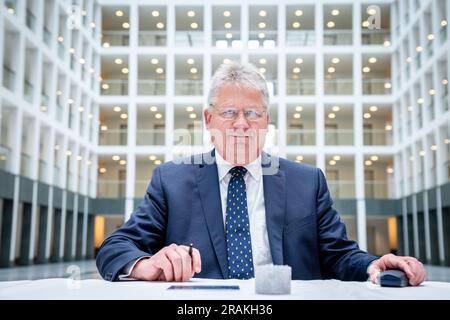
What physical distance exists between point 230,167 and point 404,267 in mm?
683

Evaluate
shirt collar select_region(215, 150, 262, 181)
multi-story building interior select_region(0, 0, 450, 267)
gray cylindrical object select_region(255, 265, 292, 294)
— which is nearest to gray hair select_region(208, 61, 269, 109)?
shirt collar select_region(215, 150, 262, 181)

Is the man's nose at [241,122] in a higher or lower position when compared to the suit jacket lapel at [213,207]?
higher

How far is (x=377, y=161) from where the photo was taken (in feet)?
67.7

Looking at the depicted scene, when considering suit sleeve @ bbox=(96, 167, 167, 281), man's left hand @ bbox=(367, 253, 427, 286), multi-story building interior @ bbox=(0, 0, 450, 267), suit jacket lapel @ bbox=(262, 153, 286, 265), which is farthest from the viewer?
multi-story building interior @ bbox=(0, 0, 450, 267)

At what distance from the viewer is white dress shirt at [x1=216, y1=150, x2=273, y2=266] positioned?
70.2 inches

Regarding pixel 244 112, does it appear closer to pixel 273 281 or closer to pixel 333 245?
pixel 333 245

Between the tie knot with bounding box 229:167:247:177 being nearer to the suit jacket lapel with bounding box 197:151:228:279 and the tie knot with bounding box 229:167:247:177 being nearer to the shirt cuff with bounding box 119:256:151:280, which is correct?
the suit jacket lapel with bounding box 197:151:228:279

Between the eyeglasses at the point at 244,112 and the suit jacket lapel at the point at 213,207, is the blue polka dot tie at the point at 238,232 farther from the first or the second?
the eyeglasses at the point at 244,112

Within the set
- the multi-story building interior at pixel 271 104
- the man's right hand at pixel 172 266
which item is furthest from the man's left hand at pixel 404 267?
the multi-story building interior at pixel 271 104

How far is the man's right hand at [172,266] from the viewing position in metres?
1.39

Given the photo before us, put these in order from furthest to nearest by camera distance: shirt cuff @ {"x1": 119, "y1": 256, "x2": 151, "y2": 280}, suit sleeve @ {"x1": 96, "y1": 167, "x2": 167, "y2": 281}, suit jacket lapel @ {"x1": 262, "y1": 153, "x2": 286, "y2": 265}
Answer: suit jacket lapel @ {"x1": 262, "y1": 153, "x2": 286, "y2": 265}
suit sleeve @ {"x1": 96, "y1": 167, "x2": 167, "y2": 281}
shirt cuff @ {"x1": 119, "y1": 256, "x2": 151, "y2": 280}

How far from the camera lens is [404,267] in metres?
1.39
